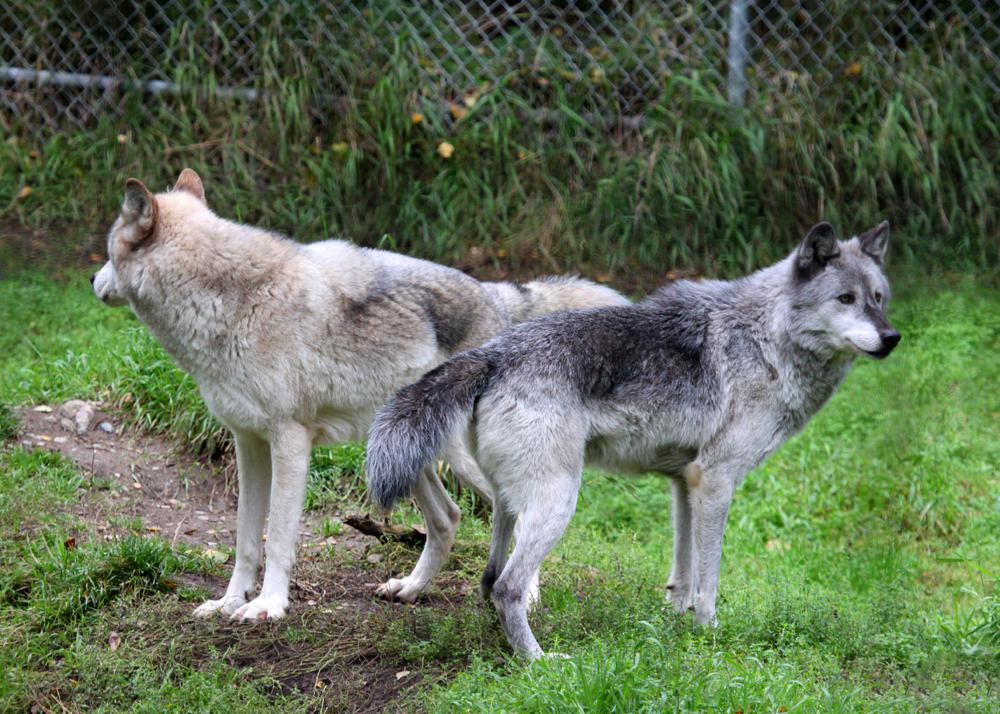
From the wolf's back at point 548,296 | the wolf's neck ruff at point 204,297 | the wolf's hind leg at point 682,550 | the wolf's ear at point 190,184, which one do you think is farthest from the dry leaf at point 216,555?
the wolf's hind leg at point 682,550

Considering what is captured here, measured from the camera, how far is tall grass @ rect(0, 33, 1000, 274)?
8.56 metres

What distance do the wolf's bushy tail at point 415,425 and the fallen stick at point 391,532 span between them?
1449mm

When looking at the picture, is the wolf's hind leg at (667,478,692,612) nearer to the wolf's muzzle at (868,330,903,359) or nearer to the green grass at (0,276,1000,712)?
the green grass at (0,276,1000,712)

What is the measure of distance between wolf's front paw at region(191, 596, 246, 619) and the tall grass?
4.08m

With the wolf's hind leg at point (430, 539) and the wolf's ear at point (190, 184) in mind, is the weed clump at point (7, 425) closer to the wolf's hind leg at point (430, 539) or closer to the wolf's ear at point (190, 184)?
the wolf's ear at point (190, 184)

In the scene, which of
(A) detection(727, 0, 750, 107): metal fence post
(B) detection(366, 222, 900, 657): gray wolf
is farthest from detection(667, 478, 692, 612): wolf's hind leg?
(A) detection(727, 0, 750, 107): metal fence post

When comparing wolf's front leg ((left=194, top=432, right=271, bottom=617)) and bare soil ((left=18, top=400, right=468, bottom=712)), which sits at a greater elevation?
wolf's front leg ((left=194, top=432, right=271, bottom=617))

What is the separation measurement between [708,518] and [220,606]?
215 centimetres

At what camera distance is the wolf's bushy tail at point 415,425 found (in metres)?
4.22

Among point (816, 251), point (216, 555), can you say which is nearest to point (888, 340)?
point (816, 251)

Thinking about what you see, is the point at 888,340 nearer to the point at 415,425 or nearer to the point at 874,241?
the point at 874,241

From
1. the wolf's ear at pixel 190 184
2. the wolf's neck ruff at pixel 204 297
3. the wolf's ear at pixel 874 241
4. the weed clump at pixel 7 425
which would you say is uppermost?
the wolf's ear at pixel 190 184

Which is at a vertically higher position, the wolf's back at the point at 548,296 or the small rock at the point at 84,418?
the wolf's back at the point at 548,296

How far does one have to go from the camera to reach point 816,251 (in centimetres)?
494
